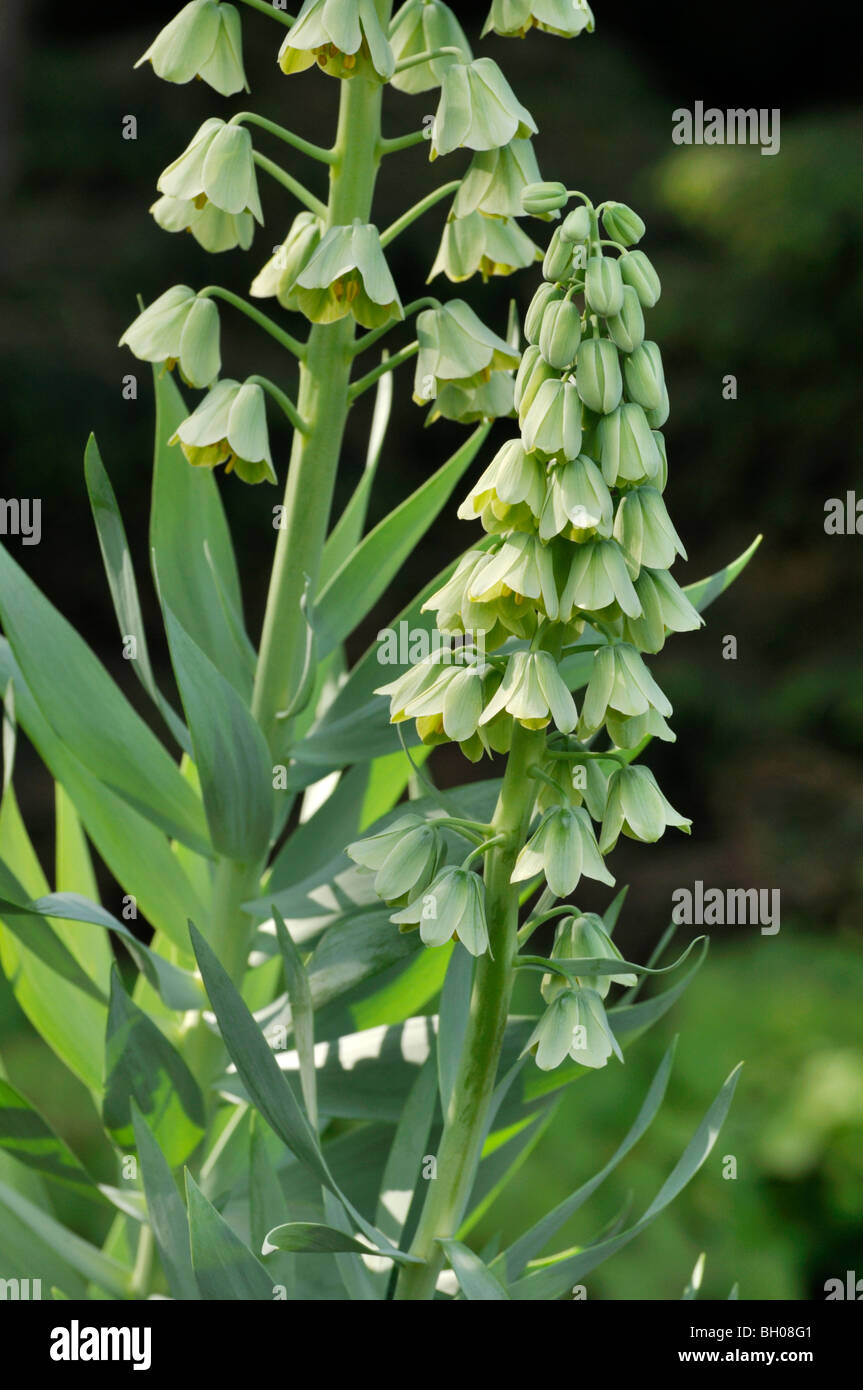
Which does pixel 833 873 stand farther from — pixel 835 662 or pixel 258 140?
pixel 258 140

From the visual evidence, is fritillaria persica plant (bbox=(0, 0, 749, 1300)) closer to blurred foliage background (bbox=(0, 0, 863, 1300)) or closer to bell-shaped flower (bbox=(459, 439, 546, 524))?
bell-shaped flower (bbox=(459, 439, 546, 524))

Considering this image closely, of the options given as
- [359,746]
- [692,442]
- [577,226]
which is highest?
[692,442]

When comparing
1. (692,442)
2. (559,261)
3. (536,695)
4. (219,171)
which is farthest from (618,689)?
(692,442)

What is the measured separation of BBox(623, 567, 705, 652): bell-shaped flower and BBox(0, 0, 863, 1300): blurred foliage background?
176 centimetres

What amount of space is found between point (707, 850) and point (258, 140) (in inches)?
74.8

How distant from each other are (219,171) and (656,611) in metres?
0.22

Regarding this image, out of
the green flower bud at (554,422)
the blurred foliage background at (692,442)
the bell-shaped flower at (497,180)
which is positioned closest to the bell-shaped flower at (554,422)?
the green flower bud at (554,422)

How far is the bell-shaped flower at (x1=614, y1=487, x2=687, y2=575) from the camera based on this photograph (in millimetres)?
411

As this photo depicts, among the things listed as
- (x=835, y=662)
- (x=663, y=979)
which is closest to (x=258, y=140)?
(x=835, y=662)

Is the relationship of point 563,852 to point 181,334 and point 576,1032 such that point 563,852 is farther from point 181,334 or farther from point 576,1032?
point 181,334

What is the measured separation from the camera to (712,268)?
3.12 meters

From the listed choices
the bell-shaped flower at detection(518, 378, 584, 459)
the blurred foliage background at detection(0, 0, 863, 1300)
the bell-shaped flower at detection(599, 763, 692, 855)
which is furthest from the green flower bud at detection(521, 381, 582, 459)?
the blurred foliage background at detection(0, 0, 863, 1300)

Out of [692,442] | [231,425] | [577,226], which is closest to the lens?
[577,226]

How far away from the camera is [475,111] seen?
1.50 feet
